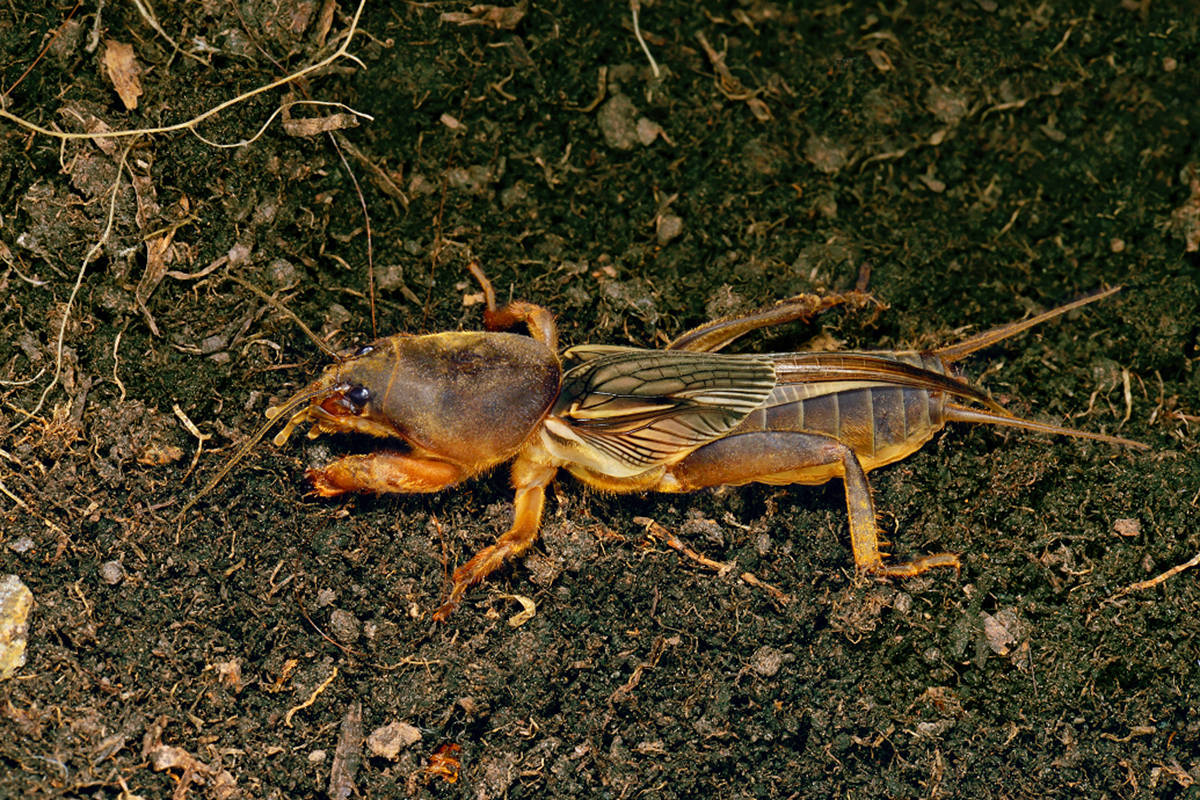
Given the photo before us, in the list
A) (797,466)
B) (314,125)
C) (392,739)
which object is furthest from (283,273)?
(797,466)

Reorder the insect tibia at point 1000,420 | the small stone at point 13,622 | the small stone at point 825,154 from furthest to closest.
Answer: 1. the small stone at point 825,154
2. the insect tibia at point 1000,420
3. the small stone at point 13,622

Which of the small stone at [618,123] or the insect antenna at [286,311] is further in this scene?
the small stone at [618,123]

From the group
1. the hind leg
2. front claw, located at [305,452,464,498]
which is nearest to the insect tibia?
the hind leg

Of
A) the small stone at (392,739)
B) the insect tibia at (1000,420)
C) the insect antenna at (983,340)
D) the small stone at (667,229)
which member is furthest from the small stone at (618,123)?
the small stone at (392,739)

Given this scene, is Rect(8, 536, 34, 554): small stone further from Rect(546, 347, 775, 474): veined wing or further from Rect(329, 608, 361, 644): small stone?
Rect(546, 347, 775, 474): veined wing

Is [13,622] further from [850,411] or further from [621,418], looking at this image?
[850,411]

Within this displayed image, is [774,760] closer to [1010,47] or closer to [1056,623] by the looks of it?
[1056,623]

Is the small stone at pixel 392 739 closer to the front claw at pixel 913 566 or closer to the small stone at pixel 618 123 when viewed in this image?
the front claw at pixel 913 566
